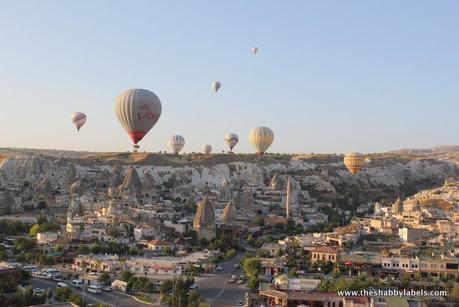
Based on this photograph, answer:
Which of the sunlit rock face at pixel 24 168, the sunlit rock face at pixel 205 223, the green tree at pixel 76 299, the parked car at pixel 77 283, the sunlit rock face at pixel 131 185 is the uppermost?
the sunlit rock face at pixel 24 168

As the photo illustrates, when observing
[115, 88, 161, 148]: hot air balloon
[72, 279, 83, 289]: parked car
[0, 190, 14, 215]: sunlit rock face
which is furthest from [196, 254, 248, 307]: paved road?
[0, 190, 14, 215]: sunlit rock face

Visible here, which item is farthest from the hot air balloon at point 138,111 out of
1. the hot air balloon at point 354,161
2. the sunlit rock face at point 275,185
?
the hot air balloon at point 354,161

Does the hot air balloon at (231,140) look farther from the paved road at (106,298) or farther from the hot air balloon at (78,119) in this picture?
the paved road at (106,298)

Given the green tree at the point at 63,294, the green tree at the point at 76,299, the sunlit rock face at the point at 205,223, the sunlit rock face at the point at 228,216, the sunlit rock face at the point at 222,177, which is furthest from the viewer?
the sunlit rock face at the point at 222,177

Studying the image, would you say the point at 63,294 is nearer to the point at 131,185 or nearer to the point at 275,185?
the point at 131,185

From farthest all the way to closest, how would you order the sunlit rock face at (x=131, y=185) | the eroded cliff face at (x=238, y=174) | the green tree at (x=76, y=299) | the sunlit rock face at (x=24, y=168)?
the sunlit rock face at (x=24, y=168) < the eroded cliff face at (x=238, y=174) < the sunlit rock face at (x=131, y=185) < the green tree at (x=76, y=299)

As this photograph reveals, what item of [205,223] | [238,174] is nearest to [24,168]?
[238,174]

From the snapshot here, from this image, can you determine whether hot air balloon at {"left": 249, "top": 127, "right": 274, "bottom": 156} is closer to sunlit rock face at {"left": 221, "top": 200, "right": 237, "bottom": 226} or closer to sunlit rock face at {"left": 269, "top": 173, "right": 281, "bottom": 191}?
sunlit rock face at {"left": 269, "top": 173, "right": 281, "bottom": 191}
